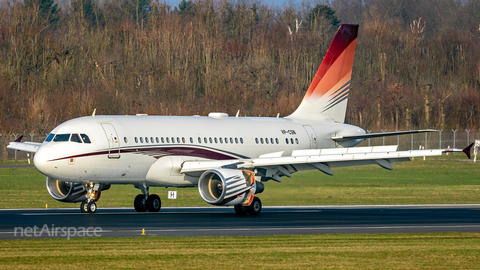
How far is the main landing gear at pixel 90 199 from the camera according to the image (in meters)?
31.1

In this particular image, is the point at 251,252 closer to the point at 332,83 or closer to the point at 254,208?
the point at 254,208

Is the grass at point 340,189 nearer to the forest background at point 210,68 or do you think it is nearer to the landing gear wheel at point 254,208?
the landing gear wheel at point 254,208

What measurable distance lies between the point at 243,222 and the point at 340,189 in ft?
61.0

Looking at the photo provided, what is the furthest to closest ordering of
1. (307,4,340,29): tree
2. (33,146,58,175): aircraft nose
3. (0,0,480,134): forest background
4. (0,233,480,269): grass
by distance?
(307,4,340,29): tree < (0,0,480,134): forest background < (33,146,58,175): aircraft nose < (0,233,480,269): grass

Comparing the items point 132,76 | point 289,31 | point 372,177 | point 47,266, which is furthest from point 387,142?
point 47,266

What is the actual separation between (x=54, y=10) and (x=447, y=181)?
82.8 metres

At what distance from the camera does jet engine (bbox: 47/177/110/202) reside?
106ft

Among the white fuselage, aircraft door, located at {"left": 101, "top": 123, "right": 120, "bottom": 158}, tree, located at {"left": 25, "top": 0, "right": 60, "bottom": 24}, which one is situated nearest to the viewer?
the white fuselage

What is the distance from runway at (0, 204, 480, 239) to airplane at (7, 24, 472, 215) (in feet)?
4.33

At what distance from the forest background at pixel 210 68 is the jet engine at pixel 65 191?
4341 centimetres

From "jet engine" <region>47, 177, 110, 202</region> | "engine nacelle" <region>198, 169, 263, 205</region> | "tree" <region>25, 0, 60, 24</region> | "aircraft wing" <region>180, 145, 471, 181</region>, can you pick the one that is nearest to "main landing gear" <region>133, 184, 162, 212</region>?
"jet engine" <region>47, 177, 110, 202</region>

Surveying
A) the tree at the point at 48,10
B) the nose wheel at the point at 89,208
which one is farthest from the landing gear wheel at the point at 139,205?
the tree at the point at 48,10

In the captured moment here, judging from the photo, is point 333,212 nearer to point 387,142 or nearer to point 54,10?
point 387,142

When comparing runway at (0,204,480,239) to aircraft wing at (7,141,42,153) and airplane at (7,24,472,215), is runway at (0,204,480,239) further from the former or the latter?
aircraft wing at (7,141,42,153)
